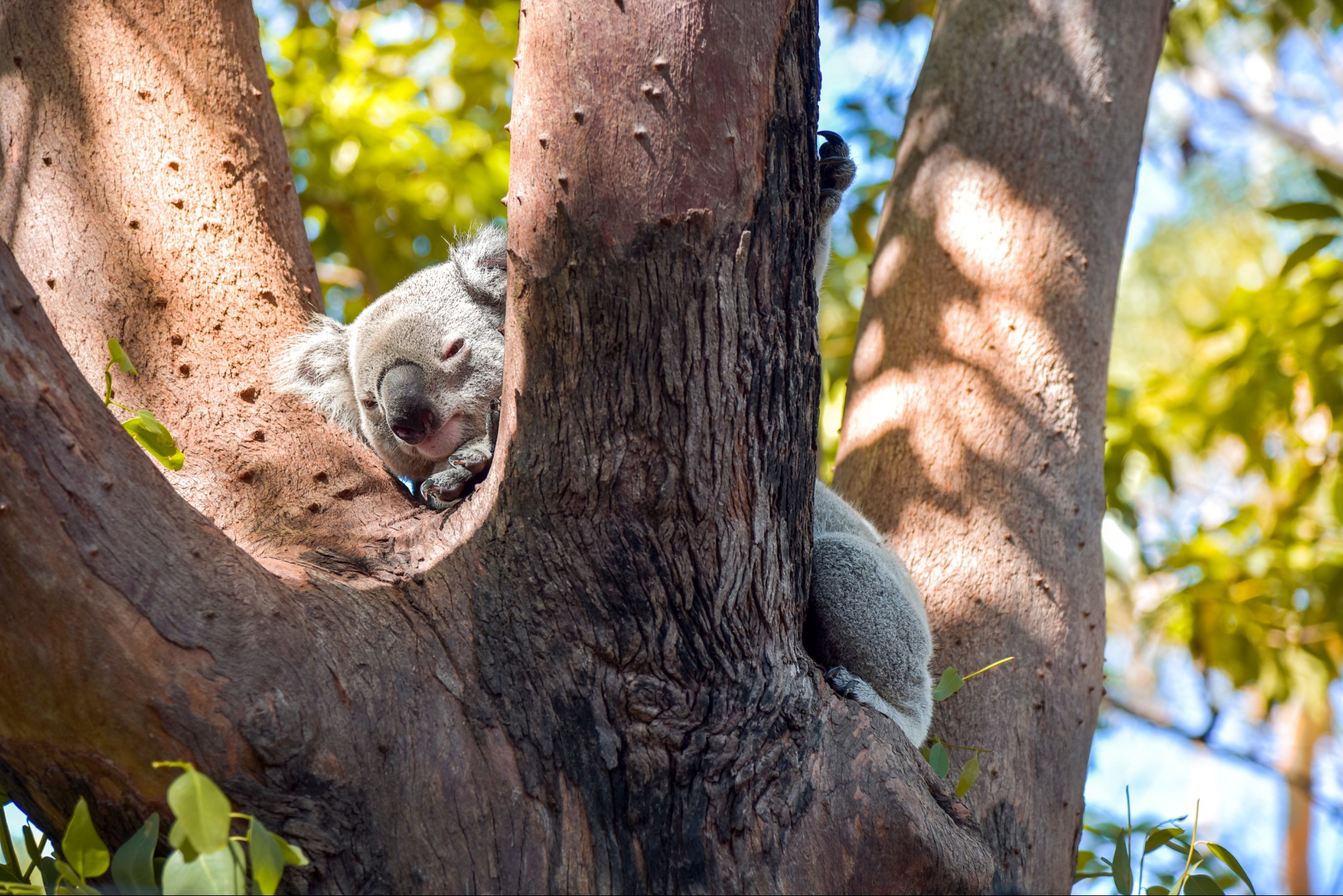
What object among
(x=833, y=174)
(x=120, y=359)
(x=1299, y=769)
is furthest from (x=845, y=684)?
(x=1299, y=769)

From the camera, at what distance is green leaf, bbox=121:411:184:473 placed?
1.63 metres

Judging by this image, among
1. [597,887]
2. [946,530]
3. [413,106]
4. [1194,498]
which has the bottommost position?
[597,887]

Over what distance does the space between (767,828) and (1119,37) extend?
206 centimetres

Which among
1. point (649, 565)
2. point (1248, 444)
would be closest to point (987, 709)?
point (649, 565)

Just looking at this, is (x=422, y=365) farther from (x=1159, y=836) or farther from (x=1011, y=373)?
(x=1159, y=836)

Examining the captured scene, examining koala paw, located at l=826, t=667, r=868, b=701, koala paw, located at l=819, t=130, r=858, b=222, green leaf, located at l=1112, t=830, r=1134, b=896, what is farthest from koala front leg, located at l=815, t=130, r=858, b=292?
green leaf, located at l=1112, t=830, r=1134, b=896

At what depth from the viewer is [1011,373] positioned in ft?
7.64

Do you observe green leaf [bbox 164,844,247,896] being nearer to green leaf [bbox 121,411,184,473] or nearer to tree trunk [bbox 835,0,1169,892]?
green leaf [bbox 121,411,184,473]

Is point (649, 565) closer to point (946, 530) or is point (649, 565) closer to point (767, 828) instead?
point (767, 828)

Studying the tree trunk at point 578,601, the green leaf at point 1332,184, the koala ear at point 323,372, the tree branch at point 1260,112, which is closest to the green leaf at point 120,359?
the koala ear at point 323,372

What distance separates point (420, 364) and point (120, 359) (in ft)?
2.92

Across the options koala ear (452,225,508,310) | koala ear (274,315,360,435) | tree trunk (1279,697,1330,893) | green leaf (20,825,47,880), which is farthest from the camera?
tree trunk (1279,697,1330,893)

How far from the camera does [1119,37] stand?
2549 millimetres

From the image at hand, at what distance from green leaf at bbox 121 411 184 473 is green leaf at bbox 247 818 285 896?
0.73 m
